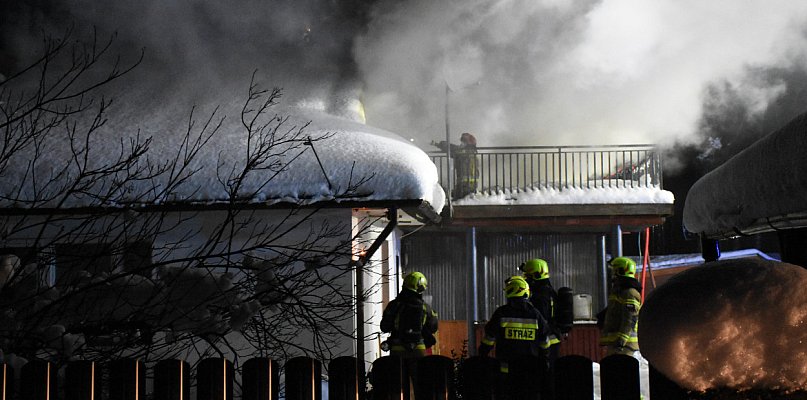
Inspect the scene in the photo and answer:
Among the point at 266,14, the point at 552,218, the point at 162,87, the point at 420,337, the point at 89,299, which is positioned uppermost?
the point at 266,14

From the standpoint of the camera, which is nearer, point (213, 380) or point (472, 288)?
point (213, 380)

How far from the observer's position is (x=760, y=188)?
3602 mm

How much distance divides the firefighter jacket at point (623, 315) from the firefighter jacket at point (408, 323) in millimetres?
1848

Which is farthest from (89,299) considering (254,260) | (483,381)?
(483,381)

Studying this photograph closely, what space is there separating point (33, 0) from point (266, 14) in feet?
11.2

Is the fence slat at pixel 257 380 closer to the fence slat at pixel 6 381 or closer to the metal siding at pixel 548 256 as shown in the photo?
the fence slat at pixel 6 381

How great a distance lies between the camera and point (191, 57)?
11.1 meters

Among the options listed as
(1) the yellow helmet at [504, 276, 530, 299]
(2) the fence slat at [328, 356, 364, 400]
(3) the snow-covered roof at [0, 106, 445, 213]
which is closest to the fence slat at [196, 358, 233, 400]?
(2) the fence slat at [328, 356, 364, 400]

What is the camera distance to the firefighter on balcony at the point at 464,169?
14242mm

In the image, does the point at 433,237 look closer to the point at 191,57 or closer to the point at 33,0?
the point at 191,57

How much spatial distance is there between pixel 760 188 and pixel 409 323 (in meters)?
5.00

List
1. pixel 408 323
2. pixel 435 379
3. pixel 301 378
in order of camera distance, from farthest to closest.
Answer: pixel 408 323 < pixel 301 378 < pixel 435 379

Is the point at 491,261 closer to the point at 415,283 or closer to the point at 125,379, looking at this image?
the point at 415,283

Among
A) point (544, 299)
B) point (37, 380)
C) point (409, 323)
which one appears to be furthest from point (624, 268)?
point (37, 380)
